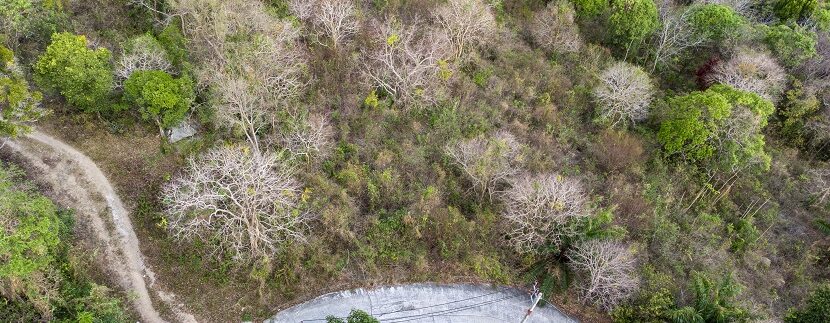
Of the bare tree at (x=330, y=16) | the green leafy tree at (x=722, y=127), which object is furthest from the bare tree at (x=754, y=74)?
the bare tree at (x=330, y=16)

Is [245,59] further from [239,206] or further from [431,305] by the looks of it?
[431,305]

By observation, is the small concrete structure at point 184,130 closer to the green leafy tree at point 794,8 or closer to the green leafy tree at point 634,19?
the green leafy tree at point 634,19

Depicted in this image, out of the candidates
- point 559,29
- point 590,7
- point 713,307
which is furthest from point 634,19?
point 713,307

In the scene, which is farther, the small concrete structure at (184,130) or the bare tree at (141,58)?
the small concrete structure at (184,130)

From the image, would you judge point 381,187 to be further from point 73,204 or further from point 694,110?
point 694,110

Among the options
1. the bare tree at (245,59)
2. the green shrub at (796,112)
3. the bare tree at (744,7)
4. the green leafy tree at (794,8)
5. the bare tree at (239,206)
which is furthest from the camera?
the bare tree at (744,7)

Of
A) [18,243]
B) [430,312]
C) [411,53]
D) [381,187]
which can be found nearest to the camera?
[18,243]

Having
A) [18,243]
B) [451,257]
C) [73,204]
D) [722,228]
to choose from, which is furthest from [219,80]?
[722,228]
